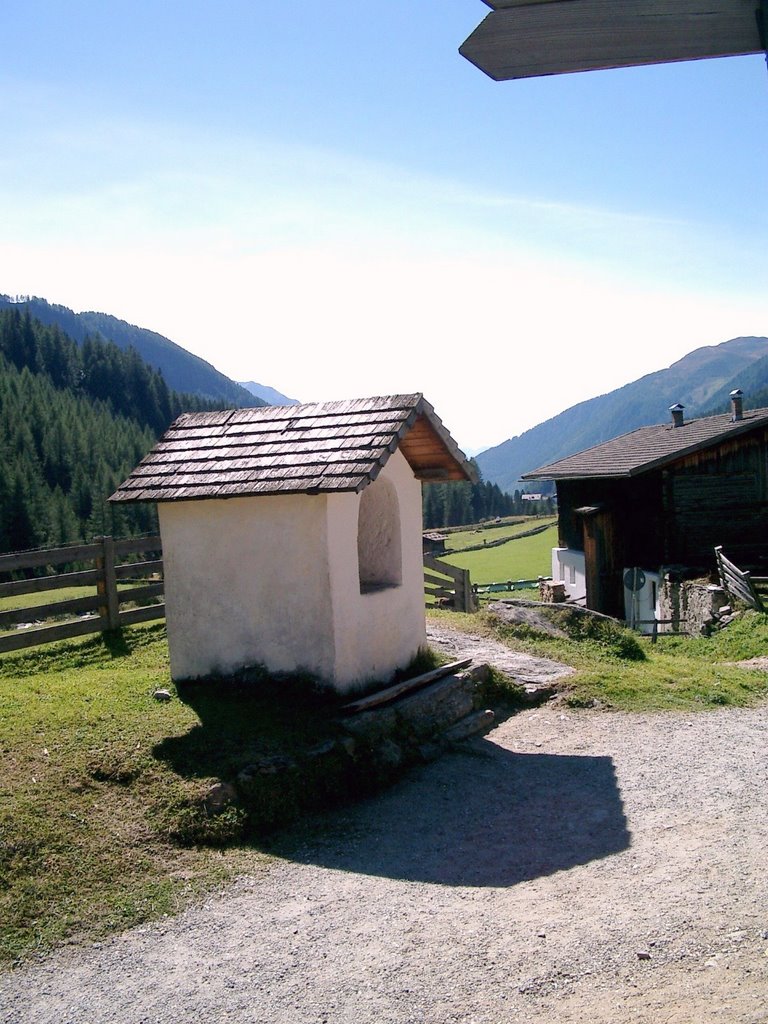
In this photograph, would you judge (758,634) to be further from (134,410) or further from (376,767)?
(134,410)

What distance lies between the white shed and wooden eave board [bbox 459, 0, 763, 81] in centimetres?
663

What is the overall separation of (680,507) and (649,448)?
→ 3.47m

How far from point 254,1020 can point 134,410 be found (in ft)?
431

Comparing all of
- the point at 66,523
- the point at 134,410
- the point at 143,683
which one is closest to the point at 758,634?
A: the point at 143,683

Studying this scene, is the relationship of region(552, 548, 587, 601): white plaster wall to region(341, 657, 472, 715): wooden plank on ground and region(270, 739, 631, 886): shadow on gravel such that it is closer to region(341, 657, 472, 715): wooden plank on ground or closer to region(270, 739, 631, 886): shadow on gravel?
region(341, 657, 472, 715): wooden plank on ground

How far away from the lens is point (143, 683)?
1039 cm

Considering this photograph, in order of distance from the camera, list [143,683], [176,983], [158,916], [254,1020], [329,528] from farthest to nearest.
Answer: [143,683] → [329,528] → [158,916] → [176,983] → [254,1020]

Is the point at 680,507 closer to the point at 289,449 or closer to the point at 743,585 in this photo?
the point at 743,585

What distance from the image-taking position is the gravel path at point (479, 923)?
484 centimetres

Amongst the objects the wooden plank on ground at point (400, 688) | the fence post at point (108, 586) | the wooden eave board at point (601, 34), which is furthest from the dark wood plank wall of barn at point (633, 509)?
the wooden eave board at point (601, 34)

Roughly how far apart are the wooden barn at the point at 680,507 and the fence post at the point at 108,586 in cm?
1708

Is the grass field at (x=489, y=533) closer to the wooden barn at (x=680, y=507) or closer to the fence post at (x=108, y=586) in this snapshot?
the wooden barn at (x=680, y=507)

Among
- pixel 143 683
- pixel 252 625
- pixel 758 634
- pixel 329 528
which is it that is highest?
pixel 329 528

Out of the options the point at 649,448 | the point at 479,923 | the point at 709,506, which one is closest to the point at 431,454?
the point at 479,923
